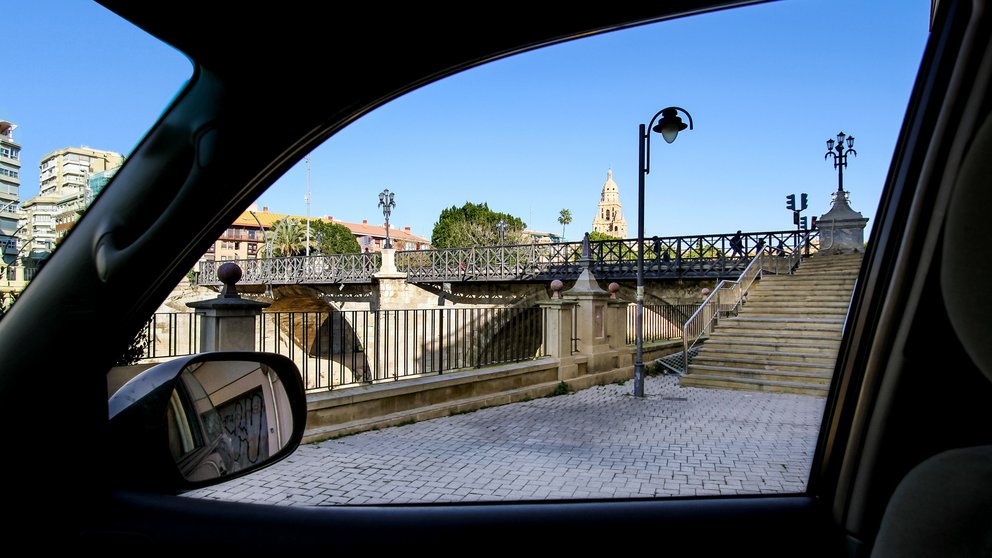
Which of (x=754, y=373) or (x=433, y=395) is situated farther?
(x=754, y=373)

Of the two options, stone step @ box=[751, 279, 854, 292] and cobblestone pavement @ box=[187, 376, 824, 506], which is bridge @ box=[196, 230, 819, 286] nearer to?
stone step @ box=[751, 279, 854, 292]

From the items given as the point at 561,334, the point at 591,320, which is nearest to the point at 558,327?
the point at 561,334

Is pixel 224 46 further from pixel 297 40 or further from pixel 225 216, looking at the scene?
pixel 225 216

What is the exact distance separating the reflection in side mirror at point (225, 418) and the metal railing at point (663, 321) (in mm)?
12242

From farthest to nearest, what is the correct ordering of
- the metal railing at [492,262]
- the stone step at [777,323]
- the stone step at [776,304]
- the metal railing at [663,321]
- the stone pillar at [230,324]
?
1. the metal railing at [492,262]
2. the metal railing at [663,321]
3. the stone step at [776,304]
4. the stone step at [777,323]
5. the stone pillar at [230,324]

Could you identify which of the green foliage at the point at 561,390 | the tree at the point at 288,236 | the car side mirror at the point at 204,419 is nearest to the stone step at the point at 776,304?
the green foliage at the point at 561,390

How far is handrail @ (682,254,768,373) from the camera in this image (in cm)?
1168

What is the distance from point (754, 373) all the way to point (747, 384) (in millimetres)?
355

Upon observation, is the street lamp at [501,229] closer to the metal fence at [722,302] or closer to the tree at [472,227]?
the tree at [472,227]

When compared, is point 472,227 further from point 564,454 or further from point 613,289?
point 564,454

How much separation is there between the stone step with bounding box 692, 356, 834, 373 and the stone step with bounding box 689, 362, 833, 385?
0.08 m

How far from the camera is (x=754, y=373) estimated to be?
10.1 m

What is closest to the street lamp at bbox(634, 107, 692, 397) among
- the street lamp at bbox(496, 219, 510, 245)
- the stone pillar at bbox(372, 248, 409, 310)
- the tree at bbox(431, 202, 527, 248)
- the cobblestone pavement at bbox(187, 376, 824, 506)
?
the cobblestone pavement at bbox(187, 376, 824, 506)

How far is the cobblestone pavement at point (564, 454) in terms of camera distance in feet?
12.6
